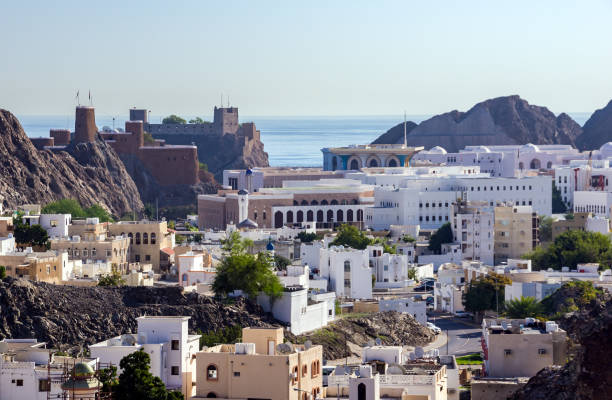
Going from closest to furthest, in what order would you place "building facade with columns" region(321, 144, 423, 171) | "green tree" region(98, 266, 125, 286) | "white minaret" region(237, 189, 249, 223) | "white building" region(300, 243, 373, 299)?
"green tree" region(98, 266, 125, 286), "white building" region(300, 243, 373, 299), "white minaret" region(237, 189, 249, 223), "building facade with columns" region(321, 144, 423, 171)

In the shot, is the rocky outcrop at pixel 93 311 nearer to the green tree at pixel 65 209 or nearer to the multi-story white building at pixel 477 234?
the multi-story white building at pixel 477 234

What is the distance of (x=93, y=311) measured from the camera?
5506cm

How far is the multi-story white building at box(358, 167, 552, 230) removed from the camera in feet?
354

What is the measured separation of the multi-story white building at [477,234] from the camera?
291 ft

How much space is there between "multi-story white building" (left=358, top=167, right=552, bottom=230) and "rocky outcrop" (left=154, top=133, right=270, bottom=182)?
42.0 meters

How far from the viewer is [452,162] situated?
154m

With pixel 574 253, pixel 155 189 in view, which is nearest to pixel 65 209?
pixel 574 253

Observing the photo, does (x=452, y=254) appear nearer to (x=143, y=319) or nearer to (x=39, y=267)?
(x=39, y=267)

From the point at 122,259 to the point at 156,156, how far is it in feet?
212

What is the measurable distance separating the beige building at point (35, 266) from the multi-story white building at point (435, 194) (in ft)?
144

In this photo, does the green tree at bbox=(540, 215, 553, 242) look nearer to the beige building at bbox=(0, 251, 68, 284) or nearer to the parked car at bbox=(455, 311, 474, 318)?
the parked car at bbox=(455, 311, 474, 318)

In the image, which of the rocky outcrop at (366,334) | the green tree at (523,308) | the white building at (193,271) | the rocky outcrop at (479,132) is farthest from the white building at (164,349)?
the rocky outcrop at (479,132)

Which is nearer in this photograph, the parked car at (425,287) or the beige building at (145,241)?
the beige building at (145,241)

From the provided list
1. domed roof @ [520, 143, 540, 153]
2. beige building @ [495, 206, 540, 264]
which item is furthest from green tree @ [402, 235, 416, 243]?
domed roof @ [520, 143, 540, 153]
